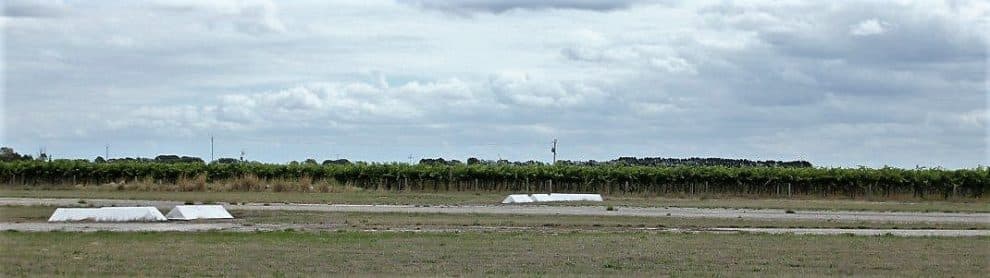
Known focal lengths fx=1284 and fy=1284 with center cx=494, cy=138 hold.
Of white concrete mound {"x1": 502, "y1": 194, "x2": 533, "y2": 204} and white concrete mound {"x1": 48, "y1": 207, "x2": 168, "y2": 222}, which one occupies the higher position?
white concrete mound {"x1": 502, "y1": 194, "x2": 533, "y2": 204}

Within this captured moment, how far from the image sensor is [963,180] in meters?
72.1

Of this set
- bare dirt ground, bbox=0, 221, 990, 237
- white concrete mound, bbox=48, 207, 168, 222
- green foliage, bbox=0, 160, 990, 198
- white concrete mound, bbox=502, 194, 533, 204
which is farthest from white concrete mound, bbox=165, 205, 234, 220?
green foliage, bbox=0, 160, 990, 198

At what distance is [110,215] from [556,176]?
→ 47.6 m

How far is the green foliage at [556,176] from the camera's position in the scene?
7388cm

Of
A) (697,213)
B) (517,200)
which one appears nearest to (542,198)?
(517,200)

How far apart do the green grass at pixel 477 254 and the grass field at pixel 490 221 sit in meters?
4.74

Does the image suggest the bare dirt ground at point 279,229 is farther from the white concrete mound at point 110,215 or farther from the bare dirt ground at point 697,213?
the bare dirt ground at point 697,213

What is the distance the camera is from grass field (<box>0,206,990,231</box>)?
111 feet

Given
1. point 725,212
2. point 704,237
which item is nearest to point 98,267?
point 704,237

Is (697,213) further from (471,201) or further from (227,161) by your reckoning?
(227,161)

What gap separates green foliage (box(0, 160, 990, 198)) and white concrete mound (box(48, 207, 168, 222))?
43.1 m

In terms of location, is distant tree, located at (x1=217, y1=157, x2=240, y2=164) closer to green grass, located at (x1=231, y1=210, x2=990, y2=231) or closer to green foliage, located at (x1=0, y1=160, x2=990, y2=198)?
green foliage, located at (x1=0, y1=160, x2=990, y2=198)

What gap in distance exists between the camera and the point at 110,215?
3375 cm

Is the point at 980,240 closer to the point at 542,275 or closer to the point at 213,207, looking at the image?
the point at 542,275
